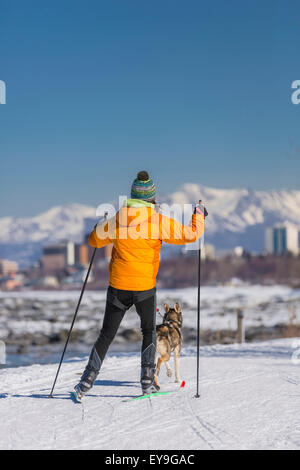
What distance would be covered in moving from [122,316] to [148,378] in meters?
0.70

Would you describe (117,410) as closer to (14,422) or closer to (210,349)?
(14,422)

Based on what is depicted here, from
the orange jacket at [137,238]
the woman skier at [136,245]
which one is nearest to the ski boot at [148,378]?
the woman skier at [136,245]

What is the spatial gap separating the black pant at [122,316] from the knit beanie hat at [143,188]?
866 millimetres

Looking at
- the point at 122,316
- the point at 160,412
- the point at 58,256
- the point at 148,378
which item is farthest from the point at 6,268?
the point at 160,412

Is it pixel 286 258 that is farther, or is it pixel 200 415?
pixel 286 258

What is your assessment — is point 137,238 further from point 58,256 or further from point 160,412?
point 58,256

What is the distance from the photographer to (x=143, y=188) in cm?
563

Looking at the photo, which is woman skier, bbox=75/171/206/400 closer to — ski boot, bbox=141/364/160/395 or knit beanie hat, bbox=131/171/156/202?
knit beanie hat, bbox=131/171/156/202

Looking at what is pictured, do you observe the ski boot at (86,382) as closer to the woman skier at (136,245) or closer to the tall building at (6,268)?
the woman skier at (136,245)

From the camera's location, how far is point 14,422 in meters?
5.12

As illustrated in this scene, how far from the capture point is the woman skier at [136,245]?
5523 mm
